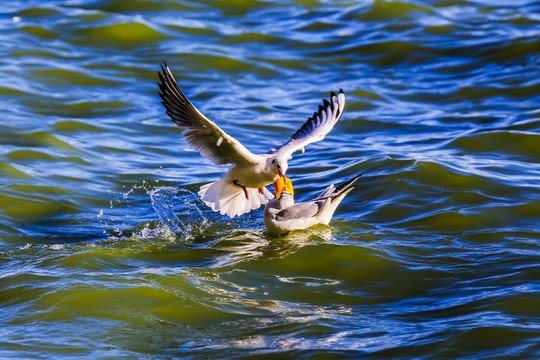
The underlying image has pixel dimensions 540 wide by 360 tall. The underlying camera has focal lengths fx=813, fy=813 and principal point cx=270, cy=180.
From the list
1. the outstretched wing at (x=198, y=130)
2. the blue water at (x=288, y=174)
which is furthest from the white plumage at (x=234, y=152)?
the blue water at (x=288, y=174)

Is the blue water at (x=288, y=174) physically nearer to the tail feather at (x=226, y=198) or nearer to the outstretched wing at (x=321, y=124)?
the tail feather at (x=226, y=198)

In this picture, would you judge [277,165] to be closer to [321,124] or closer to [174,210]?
[321,124]

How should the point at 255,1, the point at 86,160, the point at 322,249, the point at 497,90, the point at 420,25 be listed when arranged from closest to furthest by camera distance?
the point at 322,249 → the point at 86,160 → the point at 497,90 → the point at 420,25 → the point at 255,1

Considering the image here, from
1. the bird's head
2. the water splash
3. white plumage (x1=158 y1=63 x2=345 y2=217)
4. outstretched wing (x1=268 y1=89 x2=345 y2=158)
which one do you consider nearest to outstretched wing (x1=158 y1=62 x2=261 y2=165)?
white plumage (x1=158 y1=63 x2=345 y2=217)

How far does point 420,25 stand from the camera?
16297mm

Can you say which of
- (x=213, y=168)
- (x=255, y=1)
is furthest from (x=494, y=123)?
(x=255, y=1)

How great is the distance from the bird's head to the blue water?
600 mm

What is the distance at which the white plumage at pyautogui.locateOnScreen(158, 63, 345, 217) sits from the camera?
6.88m

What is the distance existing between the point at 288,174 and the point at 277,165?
2.28 metres

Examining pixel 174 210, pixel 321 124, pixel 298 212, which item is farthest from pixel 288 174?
pixel 298 212

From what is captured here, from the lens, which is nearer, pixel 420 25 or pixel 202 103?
pixel 202 103

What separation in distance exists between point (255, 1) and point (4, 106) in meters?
8.33

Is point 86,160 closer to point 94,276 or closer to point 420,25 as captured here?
point 94,276

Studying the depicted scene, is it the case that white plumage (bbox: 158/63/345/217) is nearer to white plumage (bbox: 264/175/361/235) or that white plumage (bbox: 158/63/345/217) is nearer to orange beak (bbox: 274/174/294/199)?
orange beak (bbox: 274/174/294/199)
